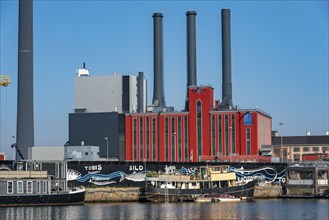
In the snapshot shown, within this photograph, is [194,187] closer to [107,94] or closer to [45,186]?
[45,186]

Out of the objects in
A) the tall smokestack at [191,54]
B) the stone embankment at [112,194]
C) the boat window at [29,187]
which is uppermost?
the tall smokestack at [191,54]

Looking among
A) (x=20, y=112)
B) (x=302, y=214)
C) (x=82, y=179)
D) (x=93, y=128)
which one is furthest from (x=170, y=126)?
(x=302, y=214)

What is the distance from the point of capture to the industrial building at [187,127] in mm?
172875

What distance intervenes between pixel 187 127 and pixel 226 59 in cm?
2178

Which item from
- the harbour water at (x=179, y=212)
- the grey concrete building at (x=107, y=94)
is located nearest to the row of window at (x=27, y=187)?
the harbour water at (x=179, y=212)

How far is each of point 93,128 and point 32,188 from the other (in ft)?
272

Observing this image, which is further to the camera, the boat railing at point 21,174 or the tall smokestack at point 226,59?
the tall smokestack at point 226,59

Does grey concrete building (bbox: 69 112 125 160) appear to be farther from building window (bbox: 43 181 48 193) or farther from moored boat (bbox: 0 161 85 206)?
building window (bbox: 43 181 48 193)

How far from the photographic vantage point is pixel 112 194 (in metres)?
122

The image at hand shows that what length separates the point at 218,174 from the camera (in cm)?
12000

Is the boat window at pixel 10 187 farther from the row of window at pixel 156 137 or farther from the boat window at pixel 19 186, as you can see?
the row of window at pixel 156 137

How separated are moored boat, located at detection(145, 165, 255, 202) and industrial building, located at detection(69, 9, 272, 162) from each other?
143 feet

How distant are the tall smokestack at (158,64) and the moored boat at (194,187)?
68513 mm

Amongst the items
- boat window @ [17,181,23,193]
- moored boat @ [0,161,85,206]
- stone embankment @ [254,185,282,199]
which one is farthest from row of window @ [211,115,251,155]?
boat window @ [17,181,23,193]
